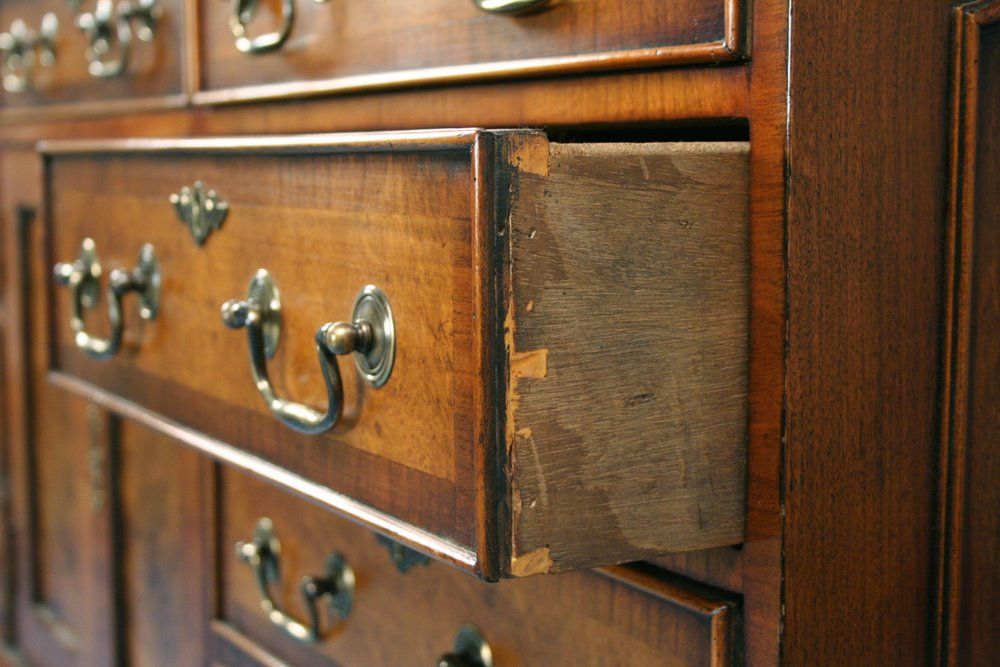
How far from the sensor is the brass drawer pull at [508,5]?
47 centimetres

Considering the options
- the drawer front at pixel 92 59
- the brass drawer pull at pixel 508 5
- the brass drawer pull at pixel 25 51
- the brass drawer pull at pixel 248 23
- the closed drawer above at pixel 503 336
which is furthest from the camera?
the brass drawer pull at pixel 25 51

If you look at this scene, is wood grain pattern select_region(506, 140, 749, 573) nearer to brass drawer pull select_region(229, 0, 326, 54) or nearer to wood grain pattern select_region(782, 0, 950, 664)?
wood grain pattern select_region(782, 0, 950, 664)

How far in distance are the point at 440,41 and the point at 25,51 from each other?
65cm

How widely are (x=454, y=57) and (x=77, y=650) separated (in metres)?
0.78

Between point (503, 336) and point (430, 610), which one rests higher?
point (503, 336)

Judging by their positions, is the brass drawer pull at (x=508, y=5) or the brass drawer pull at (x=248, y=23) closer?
the brass drawer pull at (x=508, y=5)

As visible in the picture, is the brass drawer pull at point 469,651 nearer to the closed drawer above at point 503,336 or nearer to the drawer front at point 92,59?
the closed drawer above at point 503,336

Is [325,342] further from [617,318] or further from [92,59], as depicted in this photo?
[92,59]

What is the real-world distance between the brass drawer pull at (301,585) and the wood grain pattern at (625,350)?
0.98ft

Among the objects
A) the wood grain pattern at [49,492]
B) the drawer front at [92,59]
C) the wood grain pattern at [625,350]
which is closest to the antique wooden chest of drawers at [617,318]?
the wood grain pattern at [625,350]

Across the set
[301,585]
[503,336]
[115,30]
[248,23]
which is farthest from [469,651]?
[115,30]

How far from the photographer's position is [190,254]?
0.60 metres

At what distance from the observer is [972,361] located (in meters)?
0.48

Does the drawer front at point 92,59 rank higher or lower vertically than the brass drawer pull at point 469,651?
higher
